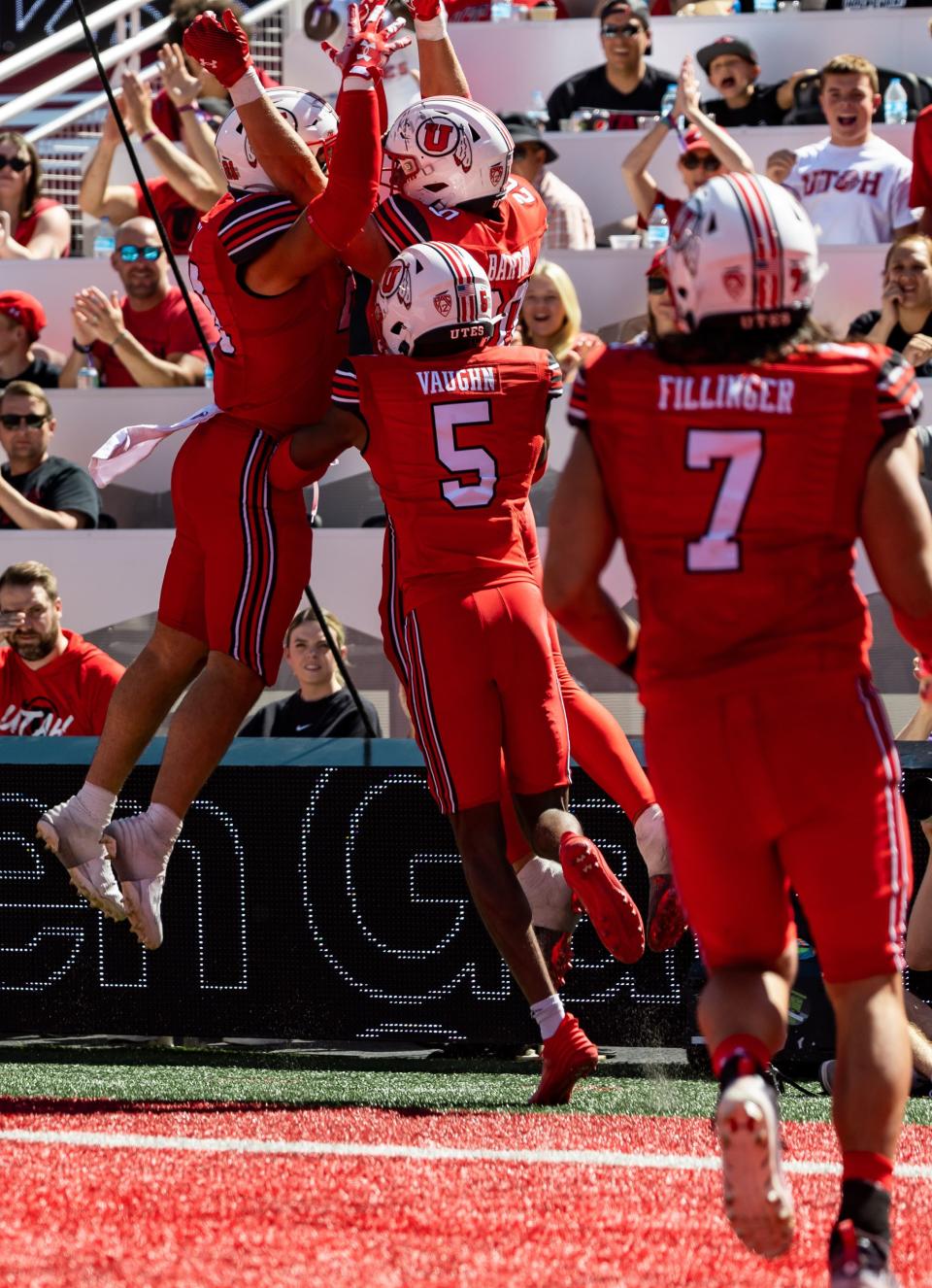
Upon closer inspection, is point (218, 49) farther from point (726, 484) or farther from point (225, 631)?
point (726, 484)

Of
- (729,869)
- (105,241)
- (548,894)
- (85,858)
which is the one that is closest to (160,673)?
(85,858)

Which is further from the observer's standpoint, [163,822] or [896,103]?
[896,103]

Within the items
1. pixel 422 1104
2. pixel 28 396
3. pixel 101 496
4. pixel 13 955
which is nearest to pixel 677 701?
Result: pixel 422 1104

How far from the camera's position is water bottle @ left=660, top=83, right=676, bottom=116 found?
32.3 ft

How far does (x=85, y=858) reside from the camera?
5.46 m

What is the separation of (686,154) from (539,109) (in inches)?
73.7

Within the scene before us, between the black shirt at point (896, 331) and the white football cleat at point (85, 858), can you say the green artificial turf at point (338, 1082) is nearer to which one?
the white football cleat at point (85, 858)

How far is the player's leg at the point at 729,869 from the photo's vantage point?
3.11 metres

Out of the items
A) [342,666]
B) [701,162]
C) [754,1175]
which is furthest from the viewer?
[701,162]

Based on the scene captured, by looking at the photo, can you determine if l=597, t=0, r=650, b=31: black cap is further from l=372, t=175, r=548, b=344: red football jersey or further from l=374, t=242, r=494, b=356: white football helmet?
l=374, t=242, r=494, b=356: white football helmet

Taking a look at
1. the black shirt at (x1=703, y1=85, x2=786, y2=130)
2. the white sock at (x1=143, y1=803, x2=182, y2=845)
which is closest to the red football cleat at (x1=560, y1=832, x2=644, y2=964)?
the white sock at (x1=143, y1=803, x2=182, y2=845)

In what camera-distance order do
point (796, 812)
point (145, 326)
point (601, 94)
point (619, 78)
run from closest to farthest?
1. point (796, 812)
2. point (145, 326)
3. point (619, 78)
4. point (601, 94)

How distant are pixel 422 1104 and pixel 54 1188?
162 cm

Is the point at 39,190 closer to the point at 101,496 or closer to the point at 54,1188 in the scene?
the point at 101,496
